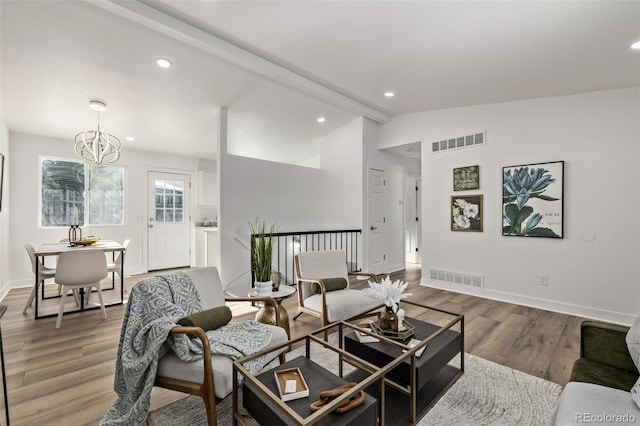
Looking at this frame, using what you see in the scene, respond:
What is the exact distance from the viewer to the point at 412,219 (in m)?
7.04

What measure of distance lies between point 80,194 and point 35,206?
64cm

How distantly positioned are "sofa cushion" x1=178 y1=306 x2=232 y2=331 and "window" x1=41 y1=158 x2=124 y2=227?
4782mm

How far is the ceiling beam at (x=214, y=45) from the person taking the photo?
231cm

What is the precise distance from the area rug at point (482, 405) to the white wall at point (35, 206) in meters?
4.57

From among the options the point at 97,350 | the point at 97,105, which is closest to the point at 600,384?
the point at 97,350

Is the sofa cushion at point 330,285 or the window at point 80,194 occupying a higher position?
the window at point 80,194

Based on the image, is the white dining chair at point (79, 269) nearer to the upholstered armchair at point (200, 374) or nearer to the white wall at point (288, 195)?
the white wall at point (288, 195)

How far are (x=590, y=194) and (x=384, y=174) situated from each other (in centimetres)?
309

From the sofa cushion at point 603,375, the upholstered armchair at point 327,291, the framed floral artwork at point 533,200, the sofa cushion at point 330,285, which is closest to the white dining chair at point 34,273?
the upholstered armchair at point 327,291

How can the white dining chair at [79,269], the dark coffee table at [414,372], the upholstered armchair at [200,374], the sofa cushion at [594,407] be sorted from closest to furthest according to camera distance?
the sofa cushion at [594,407], the upholstered armchair at [200,374], the dark coffee table at [414,372], the white dining chair at [79,269]

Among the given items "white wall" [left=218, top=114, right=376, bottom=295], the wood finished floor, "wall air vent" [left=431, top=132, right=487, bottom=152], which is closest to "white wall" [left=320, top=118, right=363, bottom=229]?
"white wall" [left=218, top=114, right=376, bottom=295]

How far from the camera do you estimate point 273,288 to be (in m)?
2.91

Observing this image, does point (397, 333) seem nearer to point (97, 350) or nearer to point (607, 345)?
point (607, 345)

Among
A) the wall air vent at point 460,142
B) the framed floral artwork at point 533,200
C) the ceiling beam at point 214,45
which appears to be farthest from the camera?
the wall air vent at point 460,142
